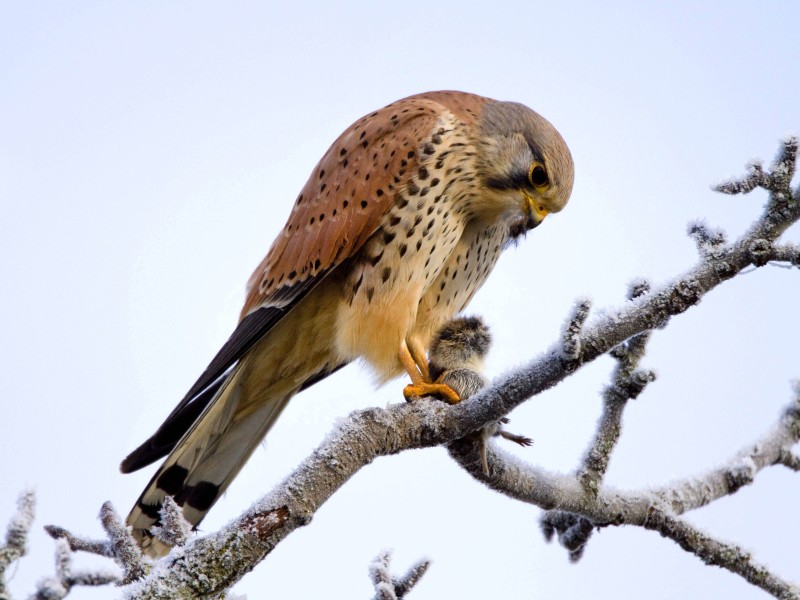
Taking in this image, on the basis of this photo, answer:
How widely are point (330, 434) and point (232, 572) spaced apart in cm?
54

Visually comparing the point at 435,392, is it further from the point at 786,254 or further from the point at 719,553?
the point at 786,254

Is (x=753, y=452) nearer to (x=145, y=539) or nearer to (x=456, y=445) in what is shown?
(x=456, y=445)

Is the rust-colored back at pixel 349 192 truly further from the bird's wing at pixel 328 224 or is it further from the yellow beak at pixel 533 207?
the yellow beak at pixel 533 207

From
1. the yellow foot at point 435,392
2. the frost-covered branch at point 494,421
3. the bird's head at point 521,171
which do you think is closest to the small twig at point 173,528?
the frost-covered branch at point 494,421

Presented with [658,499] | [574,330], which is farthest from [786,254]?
[658,499]

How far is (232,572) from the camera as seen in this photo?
2.44 m

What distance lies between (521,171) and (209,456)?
180 centimetres

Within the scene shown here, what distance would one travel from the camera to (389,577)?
7.23 feet

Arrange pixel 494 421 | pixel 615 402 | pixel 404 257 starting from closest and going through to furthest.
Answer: pixel 494 421, pixel 615 402, pixel 404 257

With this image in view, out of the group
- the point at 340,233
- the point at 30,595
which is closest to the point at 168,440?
the point at 340,233

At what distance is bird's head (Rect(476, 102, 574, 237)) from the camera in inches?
162

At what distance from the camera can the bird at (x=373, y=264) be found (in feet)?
12.9

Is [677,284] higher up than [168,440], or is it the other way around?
[677,284]

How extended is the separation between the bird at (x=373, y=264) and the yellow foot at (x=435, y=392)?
0.98 feet
